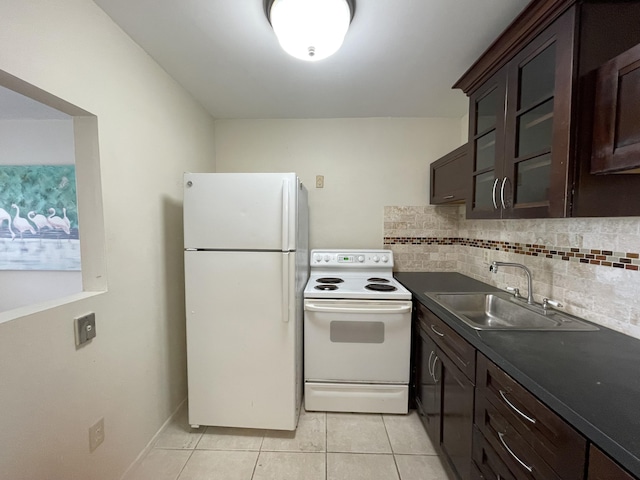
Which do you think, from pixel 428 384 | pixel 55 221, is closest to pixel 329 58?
pixel 428 384

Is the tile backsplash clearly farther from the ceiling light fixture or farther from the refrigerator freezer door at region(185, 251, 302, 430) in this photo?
the ceiling light fixture

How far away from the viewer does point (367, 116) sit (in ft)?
7.82

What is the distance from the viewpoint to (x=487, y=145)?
4.86 ft

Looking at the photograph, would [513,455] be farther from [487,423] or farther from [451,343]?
[451,343]

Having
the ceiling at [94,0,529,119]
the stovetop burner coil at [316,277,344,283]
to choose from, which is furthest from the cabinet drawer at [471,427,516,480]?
the ceiling at [94,0,529,119]

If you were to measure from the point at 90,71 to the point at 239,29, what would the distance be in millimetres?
693

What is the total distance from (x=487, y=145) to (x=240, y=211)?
146cm

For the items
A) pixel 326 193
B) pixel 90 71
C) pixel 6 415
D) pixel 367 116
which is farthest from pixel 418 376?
pixel 90 71

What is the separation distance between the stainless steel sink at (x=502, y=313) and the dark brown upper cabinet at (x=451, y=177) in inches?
27.2

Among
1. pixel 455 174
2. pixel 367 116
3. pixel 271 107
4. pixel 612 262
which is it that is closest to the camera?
pixel 612 262

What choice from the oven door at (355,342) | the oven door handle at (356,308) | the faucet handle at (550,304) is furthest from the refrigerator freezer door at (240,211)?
the faucet handle at (550,304)

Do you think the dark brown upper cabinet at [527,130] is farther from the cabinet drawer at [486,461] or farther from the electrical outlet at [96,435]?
the electrical outlet at [96,435]

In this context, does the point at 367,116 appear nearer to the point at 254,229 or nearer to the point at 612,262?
the point at 254,229

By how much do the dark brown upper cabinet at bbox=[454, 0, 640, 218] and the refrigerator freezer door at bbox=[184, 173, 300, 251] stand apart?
3.67 ft
